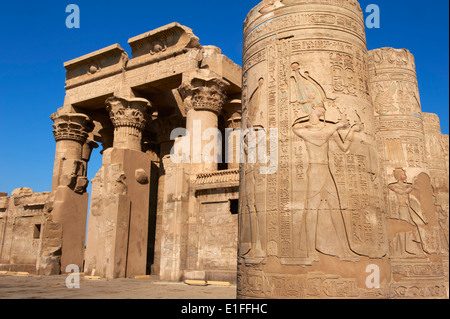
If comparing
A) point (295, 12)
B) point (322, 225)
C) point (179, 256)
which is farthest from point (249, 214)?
point (179, 256)

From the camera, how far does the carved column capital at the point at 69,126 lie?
1773cm

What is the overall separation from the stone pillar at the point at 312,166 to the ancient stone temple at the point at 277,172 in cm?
2

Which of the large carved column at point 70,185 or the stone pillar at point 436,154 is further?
the large carved column at point 70,185

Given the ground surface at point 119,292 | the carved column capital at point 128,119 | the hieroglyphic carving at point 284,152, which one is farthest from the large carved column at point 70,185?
the hieroglyphic carving at point 284,152

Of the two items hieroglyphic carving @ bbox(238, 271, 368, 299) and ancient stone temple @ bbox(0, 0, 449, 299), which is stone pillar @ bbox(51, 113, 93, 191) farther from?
hieroglyphic carving @ bbox(238, 271, 368, 299)

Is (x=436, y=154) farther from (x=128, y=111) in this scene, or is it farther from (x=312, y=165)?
(x=128, y=111)

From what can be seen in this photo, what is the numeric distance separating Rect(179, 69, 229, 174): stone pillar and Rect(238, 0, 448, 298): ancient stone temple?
7.67 meters

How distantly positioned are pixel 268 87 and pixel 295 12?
1097 millimetres

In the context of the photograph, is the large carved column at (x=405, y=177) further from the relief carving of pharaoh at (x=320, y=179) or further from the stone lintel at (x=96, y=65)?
the stone lintel at (x=96, y=65)

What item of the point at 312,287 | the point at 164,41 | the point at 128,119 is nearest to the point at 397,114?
the point at 312,287

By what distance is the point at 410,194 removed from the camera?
Answer: 739 cm

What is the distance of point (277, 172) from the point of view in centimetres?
491

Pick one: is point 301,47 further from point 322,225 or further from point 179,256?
point 179,256

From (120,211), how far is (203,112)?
4.57m
